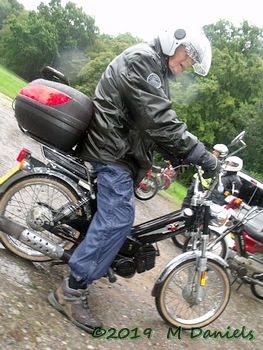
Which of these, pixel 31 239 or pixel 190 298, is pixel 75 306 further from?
pixel 190 298

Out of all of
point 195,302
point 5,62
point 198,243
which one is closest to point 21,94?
point 198,243

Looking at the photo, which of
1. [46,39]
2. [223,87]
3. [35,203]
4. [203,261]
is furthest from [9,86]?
[46,39]

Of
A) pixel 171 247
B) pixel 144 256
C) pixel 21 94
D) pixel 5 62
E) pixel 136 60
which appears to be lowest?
pixel 5 62

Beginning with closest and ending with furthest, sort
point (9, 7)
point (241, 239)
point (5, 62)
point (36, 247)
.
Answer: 1. point (36, 247)
2. point (241, 239)
3. point (5, 62)
4. point (9, 7)

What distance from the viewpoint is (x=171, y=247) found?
6.54 metres

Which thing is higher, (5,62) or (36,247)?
(36,247)

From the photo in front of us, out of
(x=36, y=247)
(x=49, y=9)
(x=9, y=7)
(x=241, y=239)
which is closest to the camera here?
(x=36, y=247)

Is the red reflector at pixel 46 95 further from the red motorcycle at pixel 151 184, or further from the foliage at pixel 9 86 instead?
the foliage at pixel 9 86

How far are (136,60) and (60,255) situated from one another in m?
1.70

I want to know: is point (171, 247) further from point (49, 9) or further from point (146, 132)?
point (49, 9)

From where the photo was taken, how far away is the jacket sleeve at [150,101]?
300 centimetres

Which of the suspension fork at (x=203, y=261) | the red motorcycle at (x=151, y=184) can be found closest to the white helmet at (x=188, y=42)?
the suspension fork at (x=203, y=261)

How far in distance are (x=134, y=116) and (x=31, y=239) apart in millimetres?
1315

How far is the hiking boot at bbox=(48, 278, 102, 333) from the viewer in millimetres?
3160
